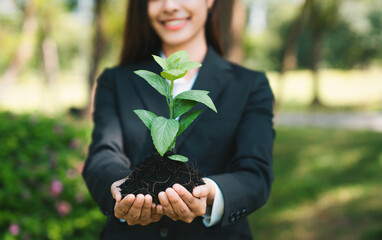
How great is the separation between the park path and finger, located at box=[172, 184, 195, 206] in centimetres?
1185

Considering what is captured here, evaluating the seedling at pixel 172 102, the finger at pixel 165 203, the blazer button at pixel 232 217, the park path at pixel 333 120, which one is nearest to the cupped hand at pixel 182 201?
the finger at pixel 165 203

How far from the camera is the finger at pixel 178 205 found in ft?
4.31

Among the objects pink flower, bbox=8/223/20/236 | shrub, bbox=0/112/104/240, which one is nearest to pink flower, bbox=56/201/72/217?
shrub, bbox=0/112/104/240

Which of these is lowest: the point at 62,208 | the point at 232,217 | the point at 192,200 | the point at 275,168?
the point at 275,168

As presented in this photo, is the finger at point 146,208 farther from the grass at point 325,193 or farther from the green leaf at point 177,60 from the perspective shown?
the grass at point 325,193

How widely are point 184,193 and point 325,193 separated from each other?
5261mm

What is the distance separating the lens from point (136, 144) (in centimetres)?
191

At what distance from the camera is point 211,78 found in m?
1.96

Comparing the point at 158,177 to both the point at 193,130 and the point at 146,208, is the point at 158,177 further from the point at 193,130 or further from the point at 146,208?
the point at 193,130

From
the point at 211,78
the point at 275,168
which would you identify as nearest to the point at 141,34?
the point at 211,78

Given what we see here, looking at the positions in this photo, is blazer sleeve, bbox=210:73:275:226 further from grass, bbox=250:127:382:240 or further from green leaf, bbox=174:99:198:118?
grass, bbox=250:127:382:240

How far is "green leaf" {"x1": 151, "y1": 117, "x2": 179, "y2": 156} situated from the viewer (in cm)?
129

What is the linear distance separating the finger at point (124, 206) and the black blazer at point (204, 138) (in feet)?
0.72

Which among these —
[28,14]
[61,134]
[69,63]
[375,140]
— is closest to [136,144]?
[61,134]
